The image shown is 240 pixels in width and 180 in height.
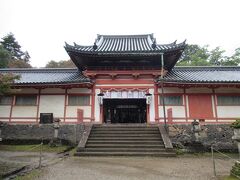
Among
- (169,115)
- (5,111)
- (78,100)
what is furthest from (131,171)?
(5,111)

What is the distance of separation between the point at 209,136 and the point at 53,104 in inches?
486

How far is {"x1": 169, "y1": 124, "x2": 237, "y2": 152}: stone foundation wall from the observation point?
14500 millimetres

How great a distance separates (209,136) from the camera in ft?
48.8

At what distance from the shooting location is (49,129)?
1570 cm

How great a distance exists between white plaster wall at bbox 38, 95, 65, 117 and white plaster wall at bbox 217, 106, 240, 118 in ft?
41.8

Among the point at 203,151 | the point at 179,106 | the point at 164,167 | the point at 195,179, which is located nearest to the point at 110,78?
the point at 179,106

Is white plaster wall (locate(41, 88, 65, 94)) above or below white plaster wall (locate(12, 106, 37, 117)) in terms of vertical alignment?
above

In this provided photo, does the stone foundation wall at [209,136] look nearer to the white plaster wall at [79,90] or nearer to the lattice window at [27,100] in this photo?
the white plaster wall at [79,90]

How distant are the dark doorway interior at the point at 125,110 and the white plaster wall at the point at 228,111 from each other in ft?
21.6

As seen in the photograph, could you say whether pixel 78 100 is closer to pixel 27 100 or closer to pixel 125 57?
pixel 27 100

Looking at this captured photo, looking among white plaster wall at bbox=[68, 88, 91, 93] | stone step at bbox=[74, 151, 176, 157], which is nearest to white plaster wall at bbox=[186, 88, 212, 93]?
stone step at bbox=[74, 151, 176, 157]

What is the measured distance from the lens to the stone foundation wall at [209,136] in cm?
1450

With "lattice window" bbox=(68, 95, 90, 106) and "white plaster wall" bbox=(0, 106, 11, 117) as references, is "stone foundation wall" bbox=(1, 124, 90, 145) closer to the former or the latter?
"white plaster wall" bbox=(0, 106, 11, 117)

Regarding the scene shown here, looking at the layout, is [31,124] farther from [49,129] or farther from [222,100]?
[222,100]
